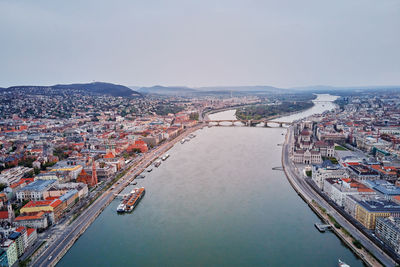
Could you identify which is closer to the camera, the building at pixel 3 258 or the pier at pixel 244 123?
the building at pixel 3 258

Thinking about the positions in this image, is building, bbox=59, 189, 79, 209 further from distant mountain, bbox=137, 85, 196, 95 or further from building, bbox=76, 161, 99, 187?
distant mountain, bbox=137, 85, 196, 95

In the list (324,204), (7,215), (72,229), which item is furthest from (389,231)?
(7,215)

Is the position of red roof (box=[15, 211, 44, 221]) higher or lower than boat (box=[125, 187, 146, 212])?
higher

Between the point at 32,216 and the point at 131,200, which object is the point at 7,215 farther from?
the point at 131,200

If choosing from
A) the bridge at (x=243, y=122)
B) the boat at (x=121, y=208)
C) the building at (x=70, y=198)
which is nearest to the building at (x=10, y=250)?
the building at (x=70, y=198)

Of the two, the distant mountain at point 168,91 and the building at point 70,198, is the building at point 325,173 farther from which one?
the distant mountain at point 168,91


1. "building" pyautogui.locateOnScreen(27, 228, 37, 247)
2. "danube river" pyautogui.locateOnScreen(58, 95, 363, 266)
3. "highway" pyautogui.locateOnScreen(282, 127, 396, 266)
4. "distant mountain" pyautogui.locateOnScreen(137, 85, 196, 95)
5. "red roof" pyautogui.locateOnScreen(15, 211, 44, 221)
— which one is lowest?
"danube river" pyautogui.locateOnScreen(58, 95, 363, 266)

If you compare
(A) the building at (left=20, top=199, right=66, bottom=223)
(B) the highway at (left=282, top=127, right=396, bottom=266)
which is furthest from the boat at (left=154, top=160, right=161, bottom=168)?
(A) the building at (left=20, top=199, right=66, bottom=223)
